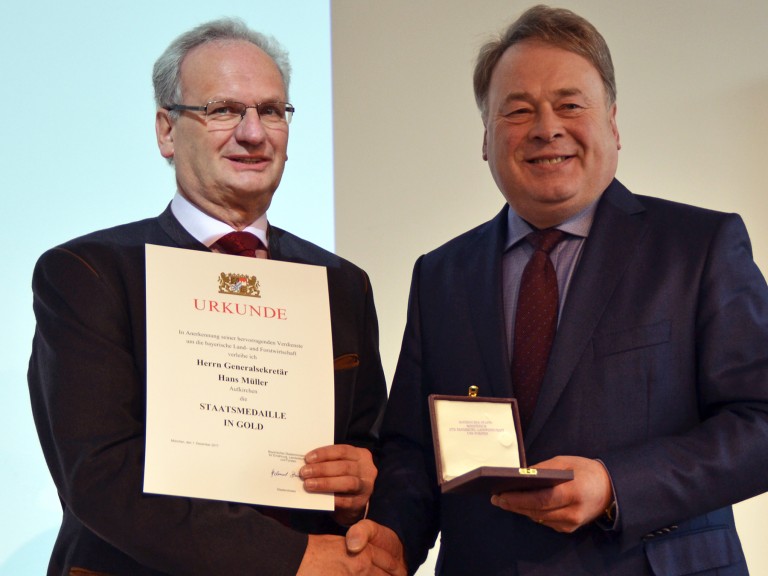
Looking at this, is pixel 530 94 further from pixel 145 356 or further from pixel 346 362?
pixel 145 356

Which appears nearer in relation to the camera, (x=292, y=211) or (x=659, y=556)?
(x=659, y=556)

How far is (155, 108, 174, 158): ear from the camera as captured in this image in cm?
226

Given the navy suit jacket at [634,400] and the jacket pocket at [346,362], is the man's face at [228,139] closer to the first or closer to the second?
the jacket pocket at [346,362]

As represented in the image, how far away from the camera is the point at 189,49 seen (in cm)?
224

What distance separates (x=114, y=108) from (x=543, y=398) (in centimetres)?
172

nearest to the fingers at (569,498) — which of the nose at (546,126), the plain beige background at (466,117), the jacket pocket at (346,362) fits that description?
the jacket pocket at (346,362)

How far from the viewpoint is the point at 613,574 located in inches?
74.3

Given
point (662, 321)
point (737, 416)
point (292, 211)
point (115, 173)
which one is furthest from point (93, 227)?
point (737, 416)

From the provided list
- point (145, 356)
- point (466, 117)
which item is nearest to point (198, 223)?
point (145, 356)

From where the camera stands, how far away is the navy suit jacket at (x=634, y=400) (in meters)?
1.87

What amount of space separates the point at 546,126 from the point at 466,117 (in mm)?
1508

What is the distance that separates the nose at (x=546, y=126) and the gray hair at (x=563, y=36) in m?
0.16

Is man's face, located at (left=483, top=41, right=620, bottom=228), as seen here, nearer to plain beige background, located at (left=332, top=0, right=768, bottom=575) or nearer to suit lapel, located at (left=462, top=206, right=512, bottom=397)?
suit lapel, located at (left=462, top=206, right=512, bottom=397)

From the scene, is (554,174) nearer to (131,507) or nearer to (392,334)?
(131,507)
